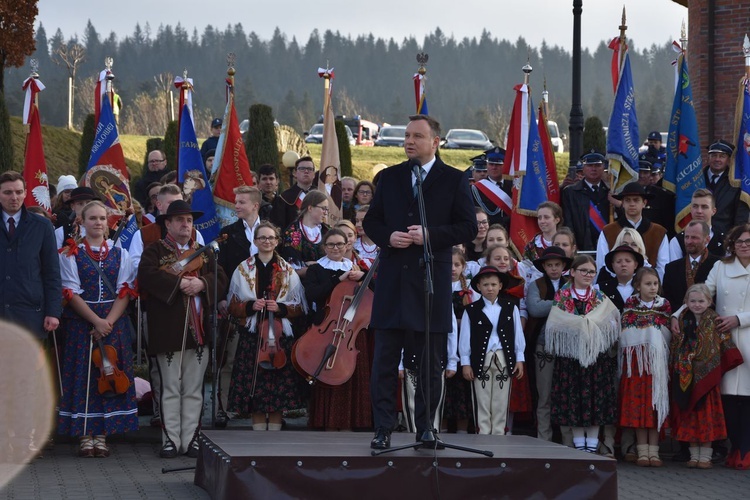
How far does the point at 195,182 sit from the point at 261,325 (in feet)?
10.5

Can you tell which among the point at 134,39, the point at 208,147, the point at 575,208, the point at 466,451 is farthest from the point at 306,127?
the point at 466,451

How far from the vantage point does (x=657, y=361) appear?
9.29 meters

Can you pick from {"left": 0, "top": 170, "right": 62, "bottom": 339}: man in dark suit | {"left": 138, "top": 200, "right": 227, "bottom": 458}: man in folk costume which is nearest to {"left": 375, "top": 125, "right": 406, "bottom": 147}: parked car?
{"left": 138, "top": 200, "right": 227, "bottom": 458}: man in folk costume

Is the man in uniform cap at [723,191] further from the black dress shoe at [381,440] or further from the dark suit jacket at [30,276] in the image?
the dark suit jacket at [30,276]

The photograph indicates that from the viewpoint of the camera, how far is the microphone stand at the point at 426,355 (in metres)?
6.29

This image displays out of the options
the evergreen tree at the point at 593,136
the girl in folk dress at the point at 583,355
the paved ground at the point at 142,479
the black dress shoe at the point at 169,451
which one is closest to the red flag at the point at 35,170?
the paved ground at the point at 142,479

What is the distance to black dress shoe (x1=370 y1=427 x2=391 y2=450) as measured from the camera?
668cm

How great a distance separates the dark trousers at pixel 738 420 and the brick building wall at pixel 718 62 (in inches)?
Result: 382

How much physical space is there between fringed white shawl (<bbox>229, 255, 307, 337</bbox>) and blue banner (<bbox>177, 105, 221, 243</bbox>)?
221 centimetres

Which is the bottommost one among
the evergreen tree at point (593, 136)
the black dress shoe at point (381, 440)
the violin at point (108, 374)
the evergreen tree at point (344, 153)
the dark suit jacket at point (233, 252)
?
the black dress shoe at point (381, 440)

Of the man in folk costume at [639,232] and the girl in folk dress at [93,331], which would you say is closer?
the girl in folk dress at [93,331]

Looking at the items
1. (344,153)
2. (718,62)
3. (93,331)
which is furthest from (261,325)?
(344,153)

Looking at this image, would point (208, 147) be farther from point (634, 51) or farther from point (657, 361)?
point (634, 51)

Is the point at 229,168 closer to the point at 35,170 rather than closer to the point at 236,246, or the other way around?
the point at 35,170
